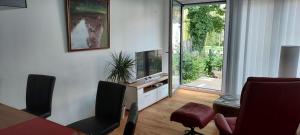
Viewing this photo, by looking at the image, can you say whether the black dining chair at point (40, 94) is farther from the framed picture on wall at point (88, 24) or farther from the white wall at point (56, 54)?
the framed picture on wall at point (88, 24)

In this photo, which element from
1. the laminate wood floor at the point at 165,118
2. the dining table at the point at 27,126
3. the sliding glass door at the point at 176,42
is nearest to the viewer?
the dining table at the point at 27,126

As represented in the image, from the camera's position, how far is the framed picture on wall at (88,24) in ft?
10.1

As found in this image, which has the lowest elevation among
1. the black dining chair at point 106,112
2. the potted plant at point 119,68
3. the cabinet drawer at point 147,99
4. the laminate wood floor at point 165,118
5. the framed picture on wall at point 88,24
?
the laminate wood floor at point 165,118

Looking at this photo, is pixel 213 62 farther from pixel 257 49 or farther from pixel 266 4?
pixel 266 4

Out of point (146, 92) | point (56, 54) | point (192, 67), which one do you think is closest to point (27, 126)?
point (56, 54)

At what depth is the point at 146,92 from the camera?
4.09m

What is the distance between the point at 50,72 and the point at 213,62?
448cm

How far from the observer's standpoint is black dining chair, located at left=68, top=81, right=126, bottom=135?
2.08 metres

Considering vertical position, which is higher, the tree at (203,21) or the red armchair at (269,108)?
the tree at (203,21)

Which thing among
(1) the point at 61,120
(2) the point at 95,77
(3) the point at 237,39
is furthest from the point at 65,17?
(3) the point at 237,39

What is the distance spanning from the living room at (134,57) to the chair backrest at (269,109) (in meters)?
0.02

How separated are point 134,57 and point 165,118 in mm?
1276

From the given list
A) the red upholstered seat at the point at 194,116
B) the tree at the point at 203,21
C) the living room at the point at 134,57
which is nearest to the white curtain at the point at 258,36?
the living room at the point at 134,57

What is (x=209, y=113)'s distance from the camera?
2.74 m
